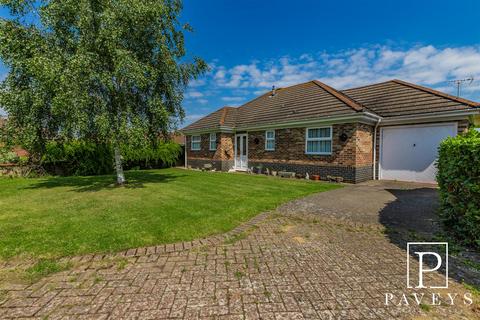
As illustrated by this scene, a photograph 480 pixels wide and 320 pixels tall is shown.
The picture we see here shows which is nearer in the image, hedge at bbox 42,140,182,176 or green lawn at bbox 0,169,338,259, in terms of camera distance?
green lawn at bbox 0,169,338,259

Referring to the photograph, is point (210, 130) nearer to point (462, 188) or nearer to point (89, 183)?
point (89, 183)

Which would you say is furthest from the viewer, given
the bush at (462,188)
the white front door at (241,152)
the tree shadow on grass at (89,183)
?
the white front door at (241,152)

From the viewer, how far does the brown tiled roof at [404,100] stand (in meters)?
10.1

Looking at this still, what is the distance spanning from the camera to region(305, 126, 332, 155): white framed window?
11882mm

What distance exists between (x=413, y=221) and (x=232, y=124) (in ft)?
45.8

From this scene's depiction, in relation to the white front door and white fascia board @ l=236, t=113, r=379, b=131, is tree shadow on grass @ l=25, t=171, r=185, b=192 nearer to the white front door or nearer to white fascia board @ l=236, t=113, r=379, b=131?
the white front door

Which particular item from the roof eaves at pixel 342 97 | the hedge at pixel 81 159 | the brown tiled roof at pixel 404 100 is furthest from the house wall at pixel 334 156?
the hedge at pixel 81 159

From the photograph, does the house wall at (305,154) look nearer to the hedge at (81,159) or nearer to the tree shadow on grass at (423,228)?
the tree shadow on grass at (423,228)

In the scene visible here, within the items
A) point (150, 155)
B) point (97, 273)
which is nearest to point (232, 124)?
point (150, 155)

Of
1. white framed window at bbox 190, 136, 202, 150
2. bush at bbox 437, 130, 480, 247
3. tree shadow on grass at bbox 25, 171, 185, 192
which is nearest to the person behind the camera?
bush at bbox 437, 130, 480, 247

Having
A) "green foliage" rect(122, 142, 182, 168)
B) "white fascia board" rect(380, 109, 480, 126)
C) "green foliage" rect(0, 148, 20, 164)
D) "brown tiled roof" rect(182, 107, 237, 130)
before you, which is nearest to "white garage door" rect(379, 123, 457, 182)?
"white fascia board" rect(380, 109, 480, 126)

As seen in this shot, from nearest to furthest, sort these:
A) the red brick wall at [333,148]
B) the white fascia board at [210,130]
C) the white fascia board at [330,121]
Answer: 1. the white fascia board at [330,121]
2. the red brick wall at [333,148]
3. the white fascia board at [210,130]

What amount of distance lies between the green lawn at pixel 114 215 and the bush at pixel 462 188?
12.4 ft

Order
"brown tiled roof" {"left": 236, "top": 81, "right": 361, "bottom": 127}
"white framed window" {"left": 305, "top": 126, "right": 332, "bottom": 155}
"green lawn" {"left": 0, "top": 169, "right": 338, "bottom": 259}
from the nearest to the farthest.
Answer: "green lawn" {"left": 0, "top": 169, "right": 338, "bottom": 259} < "white framed window" {"left": 305, "top": 126, "right": 332, "bottom": 155} < "brown tiled roof" {"left": 236, "top": 81, "right": 361, "bottom": 127}
